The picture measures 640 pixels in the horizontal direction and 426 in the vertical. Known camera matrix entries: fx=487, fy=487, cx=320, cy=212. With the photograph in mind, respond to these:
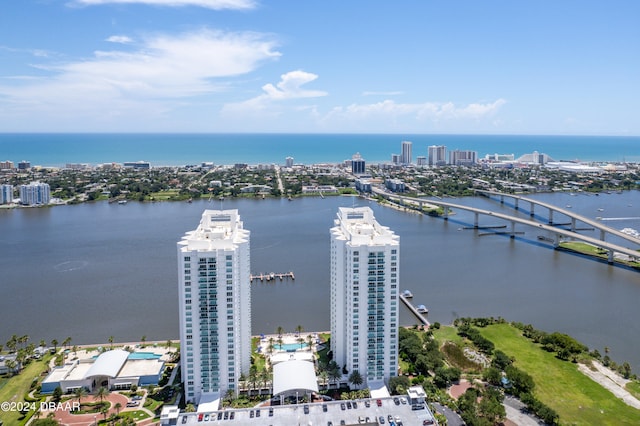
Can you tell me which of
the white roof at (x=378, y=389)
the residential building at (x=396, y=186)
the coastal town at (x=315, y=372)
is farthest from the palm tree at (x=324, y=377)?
the residential building at (x=396, y=186)

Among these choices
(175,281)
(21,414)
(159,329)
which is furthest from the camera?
Result: (175,281)

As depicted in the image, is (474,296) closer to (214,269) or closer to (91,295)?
(214,269)

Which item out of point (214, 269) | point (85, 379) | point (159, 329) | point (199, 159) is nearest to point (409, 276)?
point (159, 329)

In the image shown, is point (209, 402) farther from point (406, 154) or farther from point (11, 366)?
point (406, 154)

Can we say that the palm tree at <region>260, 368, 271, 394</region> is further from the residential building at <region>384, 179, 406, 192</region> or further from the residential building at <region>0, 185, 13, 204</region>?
the residential building at <region>0, 185, 13, 204</region>

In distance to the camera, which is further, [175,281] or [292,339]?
[175,281]

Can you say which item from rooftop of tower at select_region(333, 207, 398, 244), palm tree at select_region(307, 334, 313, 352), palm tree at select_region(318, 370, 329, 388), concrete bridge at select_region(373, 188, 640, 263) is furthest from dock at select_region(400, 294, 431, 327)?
concrete bridge at select_region(373, 188, 640, 263)

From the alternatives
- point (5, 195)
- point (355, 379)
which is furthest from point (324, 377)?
point (5, 195)
